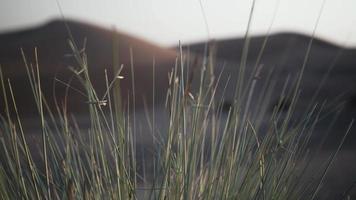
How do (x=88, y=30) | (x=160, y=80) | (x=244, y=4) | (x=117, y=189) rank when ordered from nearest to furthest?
(x=117, y=189) < (x=244, y=4) < (x=160, y=80) < (x=88, y=30)

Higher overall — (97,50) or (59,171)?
(59,171)

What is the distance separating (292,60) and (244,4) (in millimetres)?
2008

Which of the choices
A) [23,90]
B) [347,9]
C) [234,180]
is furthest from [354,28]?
[23,90]

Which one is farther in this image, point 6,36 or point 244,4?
point 6,36

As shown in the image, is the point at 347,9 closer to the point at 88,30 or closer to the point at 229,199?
the point at 229,199

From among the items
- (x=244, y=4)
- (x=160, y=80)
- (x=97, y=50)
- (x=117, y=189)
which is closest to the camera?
(x=117, y=189)

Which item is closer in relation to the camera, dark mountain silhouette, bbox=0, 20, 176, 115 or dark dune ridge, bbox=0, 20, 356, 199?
dark dune ridge, bbox=0, 20, 356, 199

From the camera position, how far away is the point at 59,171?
2.06 ft

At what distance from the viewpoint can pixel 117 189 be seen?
23.1 inches

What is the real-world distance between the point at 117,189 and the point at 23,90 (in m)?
2.07

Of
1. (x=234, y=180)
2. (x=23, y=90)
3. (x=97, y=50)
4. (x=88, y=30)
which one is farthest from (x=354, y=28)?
(x=88, y=30)

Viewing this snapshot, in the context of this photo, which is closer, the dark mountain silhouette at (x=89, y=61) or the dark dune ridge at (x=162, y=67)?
the dark dune ridge at (x=162, y=67)

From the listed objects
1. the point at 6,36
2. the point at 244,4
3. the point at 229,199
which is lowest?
the point at 6,36

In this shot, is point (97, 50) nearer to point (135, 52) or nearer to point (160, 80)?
point (135, 52)
